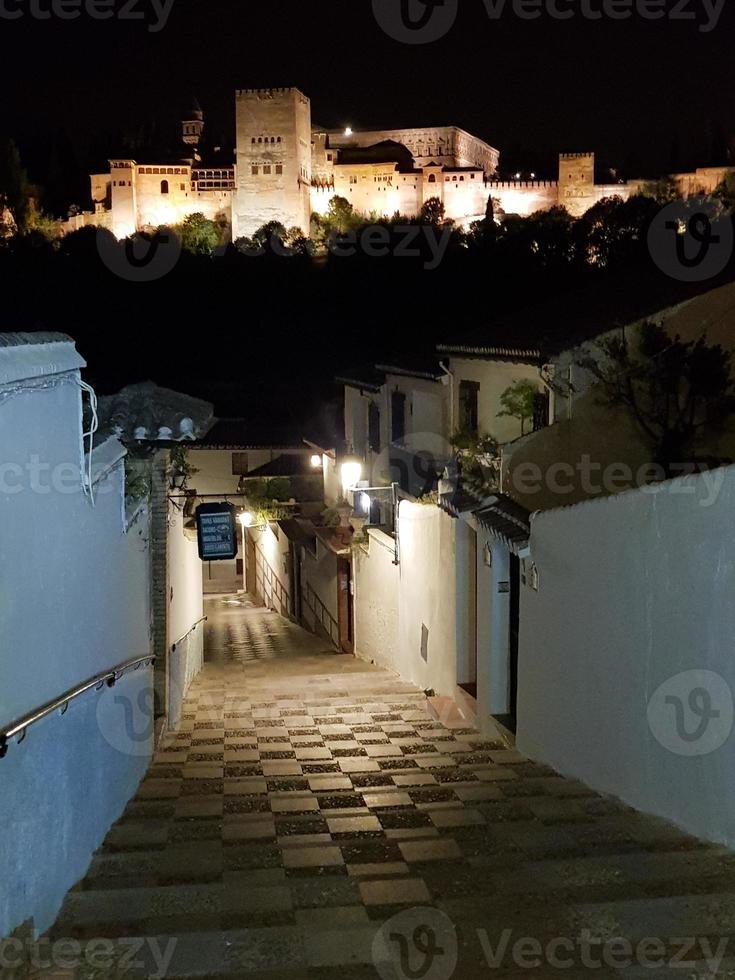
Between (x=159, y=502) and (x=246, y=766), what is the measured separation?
10.9ft

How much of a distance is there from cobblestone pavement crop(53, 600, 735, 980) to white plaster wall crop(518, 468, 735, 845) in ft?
0.85

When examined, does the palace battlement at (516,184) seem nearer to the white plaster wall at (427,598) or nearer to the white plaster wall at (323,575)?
the white plaster wall at (323,575)

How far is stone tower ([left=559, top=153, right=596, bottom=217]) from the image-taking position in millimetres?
81188

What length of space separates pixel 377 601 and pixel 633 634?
41.9ft

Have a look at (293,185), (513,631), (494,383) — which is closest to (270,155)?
(293,185)

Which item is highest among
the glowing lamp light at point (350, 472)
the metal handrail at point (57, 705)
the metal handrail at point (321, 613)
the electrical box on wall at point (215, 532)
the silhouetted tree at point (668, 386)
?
the silhouetted tree at point (668, 386)

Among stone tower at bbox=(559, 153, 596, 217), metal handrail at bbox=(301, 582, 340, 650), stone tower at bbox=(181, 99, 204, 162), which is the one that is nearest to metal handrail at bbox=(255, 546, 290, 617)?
metal handrail at bbox=(301, 582, 340, 650)

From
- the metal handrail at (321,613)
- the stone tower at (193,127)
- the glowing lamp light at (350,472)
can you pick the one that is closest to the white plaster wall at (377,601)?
the metal handrail at (321,613)

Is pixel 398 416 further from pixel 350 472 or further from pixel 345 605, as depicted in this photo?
pixel 345 605

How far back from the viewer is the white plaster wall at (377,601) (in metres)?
19.1

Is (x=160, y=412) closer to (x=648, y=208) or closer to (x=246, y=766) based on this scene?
(x=246, y=766)

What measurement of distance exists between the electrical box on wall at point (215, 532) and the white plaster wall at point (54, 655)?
17.8ft

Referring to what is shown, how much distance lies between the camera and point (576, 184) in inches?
3209

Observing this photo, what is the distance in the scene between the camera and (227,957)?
4.86 meters
